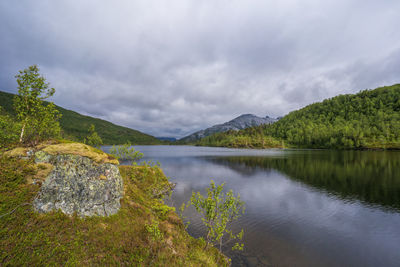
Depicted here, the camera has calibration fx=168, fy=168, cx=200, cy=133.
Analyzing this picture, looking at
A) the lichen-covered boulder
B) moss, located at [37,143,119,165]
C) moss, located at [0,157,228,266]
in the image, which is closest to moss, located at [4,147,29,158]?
moss, located at [0,157,228,266]

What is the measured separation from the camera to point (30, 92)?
58.4ft

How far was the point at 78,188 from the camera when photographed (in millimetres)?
12578

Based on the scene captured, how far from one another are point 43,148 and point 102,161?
4371mm

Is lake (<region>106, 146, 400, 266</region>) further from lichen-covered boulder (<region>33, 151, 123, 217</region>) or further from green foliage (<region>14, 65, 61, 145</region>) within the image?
green foliage (<region>14, 65, 61, 145</region>)

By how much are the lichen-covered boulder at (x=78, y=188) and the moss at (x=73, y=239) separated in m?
0.59

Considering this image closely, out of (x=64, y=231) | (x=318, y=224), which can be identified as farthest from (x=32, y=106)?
(x=318, y=224)

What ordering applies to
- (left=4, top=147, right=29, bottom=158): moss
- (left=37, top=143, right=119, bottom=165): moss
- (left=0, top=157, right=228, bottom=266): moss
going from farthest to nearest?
(left=37, top=143, right=119, bottom=165): moss → (left=4, top=147, right=29, bottom=158): moss → (left=0, top=157, right=228, bottom=266): moss

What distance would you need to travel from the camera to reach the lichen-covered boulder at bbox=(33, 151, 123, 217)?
11.6 m

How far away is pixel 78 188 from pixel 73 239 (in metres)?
3.73

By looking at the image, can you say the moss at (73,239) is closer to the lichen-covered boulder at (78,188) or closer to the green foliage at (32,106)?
the lichen-covered boulder at (78,188)

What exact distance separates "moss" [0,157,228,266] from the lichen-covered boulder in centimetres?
59

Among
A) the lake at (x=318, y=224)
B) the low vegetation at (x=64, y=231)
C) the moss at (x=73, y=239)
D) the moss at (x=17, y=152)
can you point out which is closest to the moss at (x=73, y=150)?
the low vegetation at (x=64, y=231)

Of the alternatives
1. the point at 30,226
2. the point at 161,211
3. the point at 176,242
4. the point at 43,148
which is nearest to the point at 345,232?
the point at 176,242

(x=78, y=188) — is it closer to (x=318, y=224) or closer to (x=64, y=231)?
(x=64, y=231)
